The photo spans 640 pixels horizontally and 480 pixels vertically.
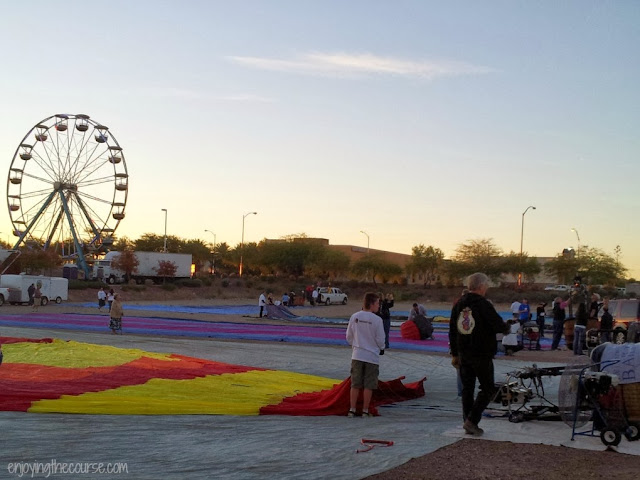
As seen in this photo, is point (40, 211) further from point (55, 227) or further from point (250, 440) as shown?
point (250, 440)

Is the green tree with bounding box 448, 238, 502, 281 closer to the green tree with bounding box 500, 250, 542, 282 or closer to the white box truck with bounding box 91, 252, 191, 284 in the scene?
the green tree with bounding box 500, 250, 542, 282

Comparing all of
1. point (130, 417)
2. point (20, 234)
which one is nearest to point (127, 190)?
point (20, 234)

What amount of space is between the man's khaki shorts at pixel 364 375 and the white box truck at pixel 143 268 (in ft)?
187

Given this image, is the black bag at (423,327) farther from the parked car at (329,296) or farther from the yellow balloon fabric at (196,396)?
the parked car at (329,296)

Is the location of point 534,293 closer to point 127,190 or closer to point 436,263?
point 436,263

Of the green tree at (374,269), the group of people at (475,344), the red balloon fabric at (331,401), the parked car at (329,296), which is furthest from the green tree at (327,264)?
the group of people at (475,344)

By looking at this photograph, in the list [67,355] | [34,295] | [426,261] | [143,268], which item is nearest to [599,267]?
[426,261]

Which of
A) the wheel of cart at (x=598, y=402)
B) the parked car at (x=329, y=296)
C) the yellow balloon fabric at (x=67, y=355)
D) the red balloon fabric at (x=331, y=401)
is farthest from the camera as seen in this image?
the parked car at (x=329, y=296)

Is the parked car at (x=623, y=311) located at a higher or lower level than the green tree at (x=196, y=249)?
lower

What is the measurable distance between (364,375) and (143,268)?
60.3 metres

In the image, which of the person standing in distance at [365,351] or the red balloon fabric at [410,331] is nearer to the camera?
the person standing in distance at [365,351]

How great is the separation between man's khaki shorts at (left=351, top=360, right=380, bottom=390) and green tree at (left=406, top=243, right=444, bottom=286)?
88.8 meters

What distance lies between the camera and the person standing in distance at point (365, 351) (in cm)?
914

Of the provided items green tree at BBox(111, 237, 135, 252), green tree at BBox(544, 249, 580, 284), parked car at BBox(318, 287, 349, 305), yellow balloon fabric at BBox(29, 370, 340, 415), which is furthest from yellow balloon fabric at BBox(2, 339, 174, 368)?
green tree at BBox(111, 237, 135, 252)
